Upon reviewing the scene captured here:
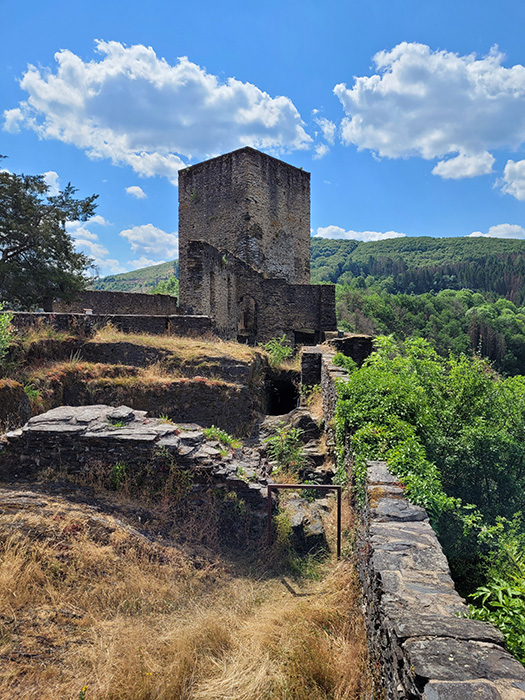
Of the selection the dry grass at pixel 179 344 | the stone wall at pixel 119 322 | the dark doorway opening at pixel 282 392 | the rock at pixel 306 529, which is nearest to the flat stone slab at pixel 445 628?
the rock at pixel 306 529

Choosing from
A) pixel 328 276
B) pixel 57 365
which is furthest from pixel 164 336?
pixel 328 276

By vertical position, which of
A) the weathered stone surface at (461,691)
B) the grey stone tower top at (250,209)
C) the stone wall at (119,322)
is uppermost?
the grey stone tower top at (250,209)

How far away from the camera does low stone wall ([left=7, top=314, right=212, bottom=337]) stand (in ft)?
32.3

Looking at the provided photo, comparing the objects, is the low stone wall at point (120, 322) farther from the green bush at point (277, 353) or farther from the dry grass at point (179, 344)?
the green bush at point (277, 353)

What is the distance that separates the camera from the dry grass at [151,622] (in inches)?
123

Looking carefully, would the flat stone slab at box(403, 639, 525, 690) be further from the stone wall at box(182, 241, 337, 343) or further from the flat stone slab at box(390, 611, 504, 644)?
the stone wall at box(182, 241, 337, 343)

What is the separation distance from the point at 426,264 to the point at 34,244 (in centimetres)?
12863

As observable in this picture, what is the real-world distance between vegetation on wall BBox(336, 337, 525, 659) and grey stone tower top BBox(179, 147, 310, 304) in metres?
15.1

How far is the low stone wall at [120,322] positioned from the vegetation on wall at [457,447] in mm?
6291

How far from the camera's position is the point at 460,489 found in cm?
555

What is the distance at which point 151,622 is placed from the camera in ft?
12.9

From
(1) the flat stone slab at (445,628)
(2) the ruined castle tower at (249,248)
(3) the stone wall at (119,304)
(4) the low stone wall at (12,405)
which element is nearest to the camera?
(1) the flat stone slab at (445,628)

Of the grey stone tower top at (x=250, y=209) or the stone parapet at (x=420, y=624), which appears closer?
the stone parapet at (x=420, y=624)

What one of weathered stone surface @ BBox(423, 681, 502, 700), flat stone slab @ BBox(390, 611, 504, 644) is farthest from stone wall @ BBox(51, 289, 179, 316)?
weathered stone surface @ BBox(423, 681, 502, 700)
